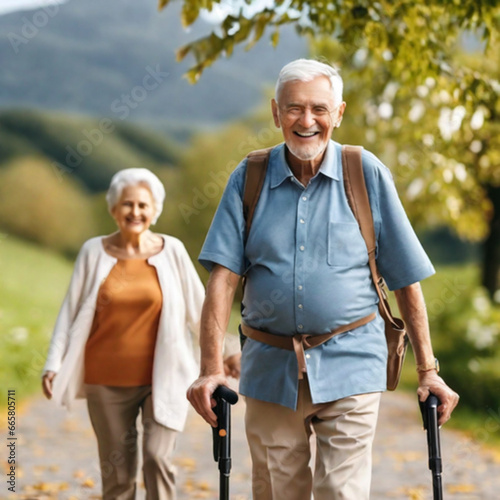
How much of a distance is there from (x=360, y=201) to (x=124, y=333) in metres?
1.73

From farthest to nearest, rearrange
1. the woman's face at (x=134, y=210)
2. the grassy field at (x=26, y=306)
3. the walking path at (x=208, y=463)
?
the grassy field at (x=26, y=306), the walking path at (x=208, y=463), the woman's face at (x=134, y=210)

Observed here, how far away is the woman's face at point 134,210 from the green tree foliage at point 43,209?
2267cm

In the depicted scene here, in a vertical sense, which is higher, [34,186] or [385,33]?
[34,186]

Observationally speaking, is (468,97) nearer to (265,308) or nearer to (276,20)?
(276,20)

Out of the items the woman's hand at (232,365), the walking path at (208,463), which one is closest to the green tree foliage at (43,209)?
the walking path at (208,463)

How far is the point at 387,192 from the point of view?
3338 millimetres

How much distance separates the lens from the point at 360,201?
3.35 m

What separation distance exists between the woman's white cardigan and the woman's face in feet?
0.55

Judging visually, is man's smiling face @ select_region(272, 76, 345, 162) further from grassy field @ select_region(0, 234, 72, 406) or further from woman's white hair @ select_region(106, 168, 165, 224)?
grassy field @ select_region(0, 234, 72, 406)

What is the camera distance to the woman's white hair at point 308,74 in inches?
130

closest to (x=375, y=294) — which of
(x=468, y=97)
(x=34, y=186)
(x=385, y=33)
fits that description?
(x=385, y=33)

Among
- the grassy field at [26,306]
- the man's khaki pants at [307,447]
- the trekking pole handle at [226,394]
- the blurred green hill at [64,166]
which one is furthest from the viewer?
the blurred green hill at [64,166]

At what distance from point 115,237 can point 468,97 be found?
107 inches

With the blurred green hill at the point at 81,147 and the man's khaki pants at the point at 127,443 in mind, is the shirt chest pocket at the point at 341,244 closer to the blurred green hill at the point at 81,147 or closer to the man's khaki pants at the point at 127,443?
the man's khaki pants at the point at 127,443
